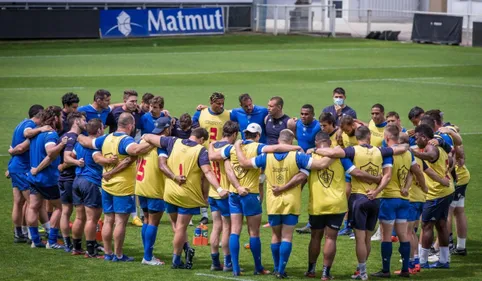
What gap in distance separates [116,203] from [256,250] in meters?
2.30

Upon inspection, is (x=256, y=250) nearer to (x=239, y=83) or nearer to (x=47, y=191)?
(x=47, y=191)

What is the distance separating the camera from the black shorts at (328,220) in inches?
529

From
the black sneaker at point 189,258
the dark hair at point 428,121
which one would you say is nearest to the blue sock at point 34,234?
the black sneaker at point 189,258

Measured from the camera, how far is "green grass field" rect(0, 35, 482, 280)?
47.8 feet

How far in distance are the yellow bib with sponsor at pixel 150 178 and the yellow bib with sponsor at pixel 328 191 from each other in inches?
92.8

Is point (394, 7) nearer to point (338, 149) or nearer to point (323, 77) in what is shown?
point (323, 77)

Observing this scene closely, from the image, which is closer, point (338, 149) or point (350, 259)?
point (338, 149)

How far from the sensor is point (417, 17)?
54.3m

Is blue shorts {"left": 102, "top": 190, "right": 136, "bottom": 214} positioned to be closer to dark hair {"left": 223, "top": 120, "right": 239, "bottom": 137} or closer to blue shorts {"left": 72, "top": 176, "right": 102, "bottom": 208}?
blue shorts {"left": 72, "top": 176, "right": 102, "bottom": 208}

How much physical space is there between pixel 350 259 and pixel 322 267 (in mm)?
780

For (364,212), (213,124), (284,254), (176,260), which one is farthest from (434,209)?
(213,124)

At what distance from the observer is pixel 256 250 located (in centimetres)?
1366

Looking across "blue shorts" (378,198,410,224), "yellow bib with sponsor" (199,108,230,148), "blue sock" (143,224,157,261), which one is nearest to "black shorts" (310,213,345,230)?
"blue shorts" (378,198,410,224)

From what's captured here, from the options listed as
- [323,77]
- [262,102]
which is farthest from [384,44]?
[262,102]
